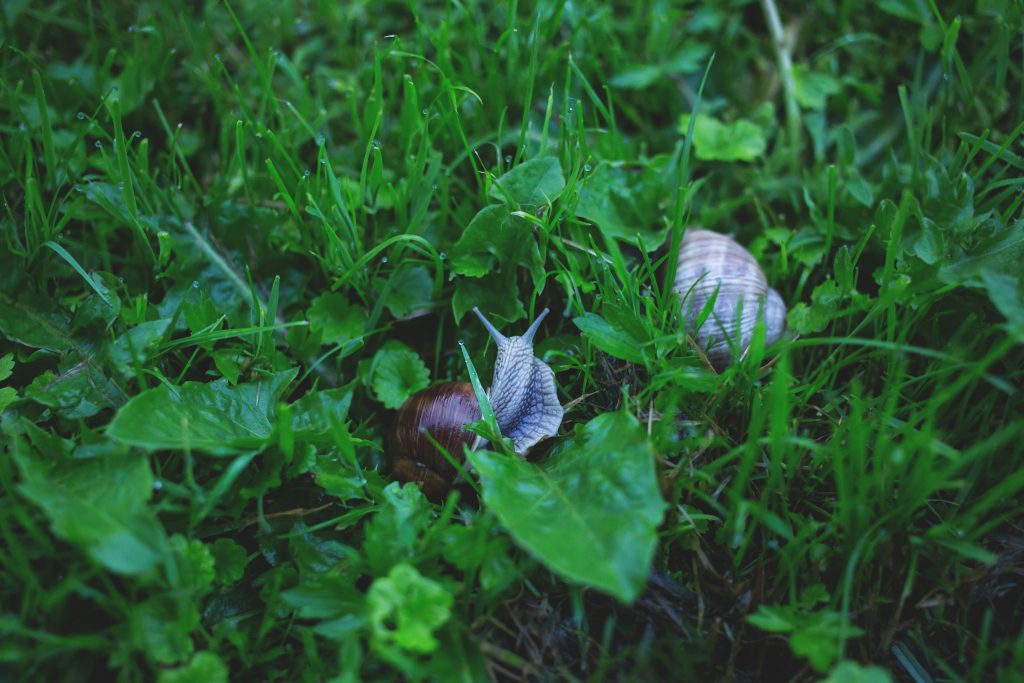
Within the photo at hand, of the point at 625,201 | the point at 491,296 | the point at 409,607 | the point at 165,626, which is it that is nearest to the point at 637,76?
the point at 625,201

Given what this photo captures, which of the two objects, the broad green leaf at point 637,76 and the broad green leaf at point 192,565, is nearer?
the broad green leaf at point 192,565

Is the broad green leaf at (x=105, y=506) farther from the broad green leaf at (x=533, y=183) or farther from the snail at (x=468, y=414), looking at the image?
the broad green leaf at (x=533, y=183)

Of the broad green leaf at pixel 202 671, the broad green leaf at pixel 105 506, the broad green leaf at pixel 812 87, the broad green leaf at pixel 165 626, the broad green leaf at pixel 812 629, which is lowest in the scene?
the broad green leaf at pixel 812 629

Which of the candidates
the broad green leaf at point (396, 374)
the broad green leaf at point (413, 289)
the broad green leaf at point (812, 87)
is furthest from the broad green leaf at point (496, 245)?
the broad green leaf at point (812, 87)

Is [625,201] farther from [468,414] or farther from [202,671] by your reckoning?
[202,671]

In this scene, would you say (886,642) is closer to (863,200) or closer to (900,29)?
(863,200)

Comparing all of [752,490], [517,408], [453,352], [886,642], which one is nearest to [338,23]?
[453,352]
